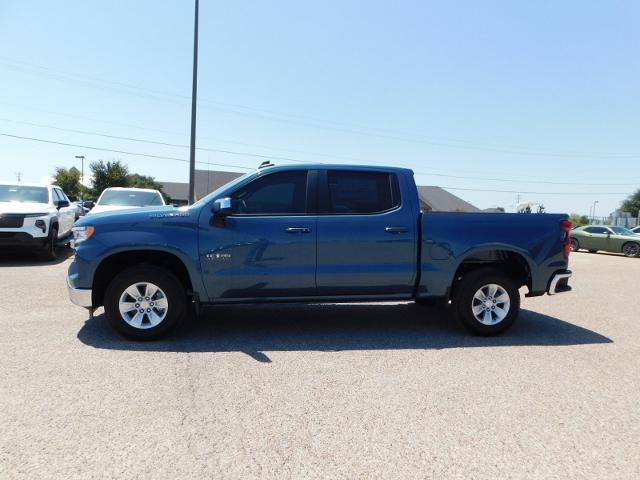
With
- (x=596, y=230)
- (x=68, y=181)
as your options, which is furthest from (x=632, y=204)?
(x=68, y=181)

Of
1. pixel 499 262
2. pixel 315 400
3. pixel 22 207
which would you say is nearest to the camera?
pixel 315 400

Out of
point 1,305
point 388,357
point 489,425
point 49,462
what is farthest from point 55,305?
point 489,425

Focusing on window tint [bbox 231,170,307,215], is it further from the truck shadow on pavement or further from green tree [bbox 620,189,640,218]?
green tree [bbox 620,189,640,218]

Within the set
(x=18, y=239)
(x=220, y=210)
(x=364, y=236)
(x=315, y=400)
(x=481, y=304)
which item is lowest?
(x=315, y=400)

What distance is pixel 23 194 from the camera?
11.2 meters

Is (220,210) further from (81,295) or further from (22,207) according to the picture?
(22,207)

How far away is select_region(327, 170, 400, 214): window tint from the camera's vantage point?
514cm

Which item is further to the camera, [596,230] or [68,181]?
[68,181]

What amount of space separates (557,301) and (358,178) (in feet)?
15.0

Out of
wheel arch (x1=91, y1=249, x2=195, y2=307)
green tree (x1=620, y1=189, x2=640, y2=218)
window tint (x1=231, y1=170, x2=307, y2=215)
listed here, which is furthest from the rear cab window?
green tree (x1=620, y1=189, x2=640, y2=218)

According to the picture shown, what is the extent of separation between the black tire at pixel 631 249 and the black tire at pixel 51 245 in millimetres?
21175

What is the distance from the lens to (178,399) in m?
3.42

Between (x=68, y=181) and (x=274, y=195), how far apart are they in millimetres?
69445

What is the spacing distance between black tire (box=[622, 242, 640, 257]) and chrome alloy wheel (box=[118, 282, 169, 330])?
→ 67.6 ft
